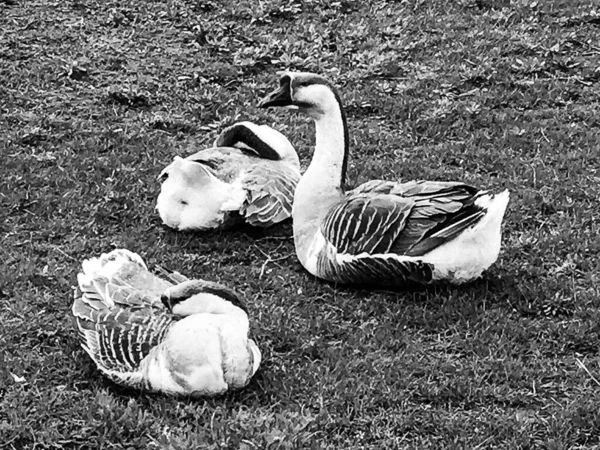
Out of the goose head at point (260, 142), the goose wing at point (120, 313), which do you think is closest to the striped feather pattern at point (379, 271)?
the goose wing at point (120, 313)

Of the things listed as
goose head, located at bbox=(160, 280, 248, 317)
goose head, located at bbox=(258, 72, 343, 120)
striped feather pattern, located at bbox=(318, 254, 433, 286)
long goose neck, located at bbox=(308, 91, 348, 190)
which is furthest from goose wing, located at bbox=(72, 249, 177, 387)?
goose head, located at bbox=(258, 72, 343, 120)

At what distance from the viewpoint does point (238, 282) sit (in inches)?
250

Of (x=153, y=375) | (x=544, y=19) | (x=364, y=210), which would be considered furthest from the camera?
(x=544, y=19)

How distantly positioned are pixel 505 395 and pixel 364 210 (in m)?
1.47

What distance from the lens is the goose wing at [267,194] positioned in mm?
6863

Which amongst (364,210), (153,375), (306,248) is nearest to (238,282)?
(306,248)

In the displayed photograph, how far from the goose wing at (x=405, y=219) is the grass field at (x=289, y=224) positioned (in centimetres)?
33

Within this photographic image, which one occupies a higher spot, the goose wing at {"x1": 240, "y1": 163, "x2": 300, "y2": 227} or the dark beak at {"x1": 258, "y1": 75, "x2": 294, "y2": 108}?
the dark beak at {"x1": 258, "y1": 75, "x2": 294, "y2": 108}

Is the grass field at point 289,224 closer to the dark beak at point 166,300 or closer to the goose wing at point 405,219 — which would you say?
the goose wing at point 405,219

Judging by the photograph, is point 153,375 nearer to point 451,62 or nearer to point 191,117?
point 191,117

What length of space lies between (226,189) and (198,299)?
1995mm

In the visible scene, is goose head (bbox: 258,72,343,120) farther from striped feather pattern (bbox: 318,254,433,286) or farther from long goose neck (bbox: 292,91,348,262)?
striped feather pattern (bbox: 318,254,433,286)

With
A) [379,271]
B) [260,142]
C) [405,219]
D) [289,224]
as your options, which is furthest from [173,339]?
[260,142]

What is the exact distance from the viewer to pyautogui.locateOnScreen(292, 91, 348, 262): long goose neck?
20.9 feet
